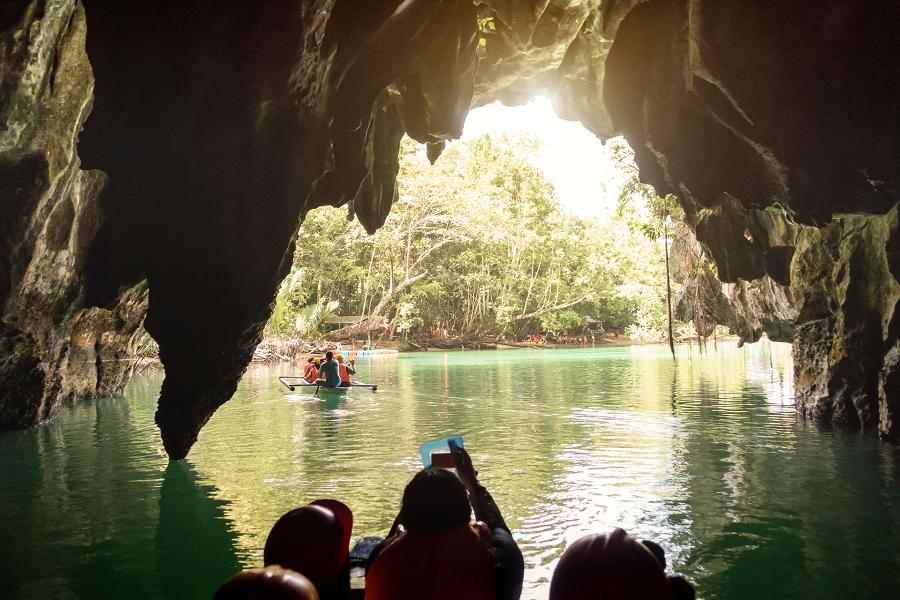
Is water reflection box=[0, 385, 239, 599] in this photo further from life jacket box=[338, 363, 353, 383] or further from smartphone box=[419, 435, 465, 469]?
life jacket box=[338, 363, 353, 383]

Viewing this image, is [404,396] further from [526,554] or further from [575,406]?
[526,554]

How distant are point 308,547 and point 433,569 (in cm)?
43

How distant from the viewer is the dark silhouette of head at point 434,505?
2232 mm

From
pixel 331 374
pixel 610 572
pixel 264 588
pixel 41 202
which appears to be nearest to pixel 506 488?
pixel 610 572

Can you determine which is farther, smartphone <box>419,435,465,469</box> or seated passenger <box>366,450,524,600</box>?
smartphone <box>419,435,465,469</box>

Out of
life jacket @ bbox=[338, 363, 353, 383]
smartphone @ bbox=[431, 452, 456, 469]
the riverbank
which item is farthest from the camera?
the riverbank

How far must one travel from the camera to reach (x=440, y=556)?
2148 mm

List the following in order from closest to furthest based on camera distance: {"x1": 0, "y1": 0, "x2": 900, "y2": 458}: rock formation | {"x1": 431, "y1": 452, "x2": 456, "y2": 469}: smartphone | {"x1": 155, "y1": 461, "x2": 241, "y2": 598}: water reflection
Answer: {"x1": 431, "y1": 452, "x2": 456, "y2": 469}: smartphone, {"x1": 155, "y1": 461, "x2": 241, "y2": 598}: water reflection, {"x1": 0, "y1": 0, "x2": 900, "y2": 458}: rock formation

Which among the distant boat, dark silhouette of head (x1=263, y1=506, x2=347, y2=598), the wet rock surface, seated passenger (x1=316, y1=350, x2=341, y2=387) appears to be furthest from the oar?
the distant boat

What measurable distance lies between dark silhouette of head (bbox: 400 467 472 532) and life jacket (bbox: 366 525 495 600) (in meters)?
0.03

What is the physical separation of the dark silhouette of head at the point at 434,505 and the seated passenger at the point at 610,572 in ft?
1.58

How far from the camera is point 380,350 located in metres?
38.7

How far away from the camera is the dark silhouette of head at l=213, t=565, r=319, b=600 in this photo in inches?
61.7

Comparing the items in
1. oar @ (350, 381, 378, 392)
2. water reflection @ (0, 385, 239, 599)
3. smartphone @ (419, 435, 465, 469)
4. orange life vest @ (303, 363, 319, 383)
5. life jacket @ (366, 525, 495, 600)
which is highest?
smartphone @ (419, 435, 465, 469)
